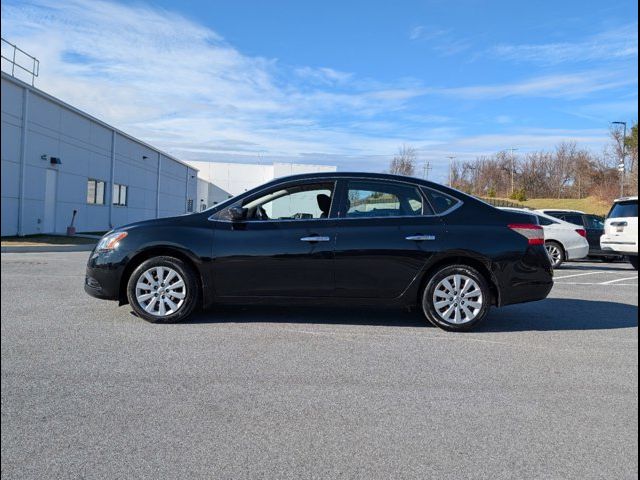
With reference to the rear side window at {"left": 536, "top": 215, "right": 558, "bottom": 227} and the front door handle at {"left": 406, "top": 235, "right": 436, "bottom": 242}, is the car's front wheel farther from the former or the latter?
the front door handle at {"left": 406, "top": 235, "right": 436, "bottom": 242}

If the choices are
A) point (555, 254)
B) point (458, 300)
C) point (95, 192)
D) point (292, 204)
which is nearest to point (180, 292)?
point (292, 204)

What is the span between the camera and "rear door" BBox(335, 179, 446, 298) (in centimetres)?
592

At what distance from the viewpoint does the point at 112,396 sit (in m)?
3.77

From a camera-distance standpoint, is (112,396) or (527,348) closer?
(112,396)

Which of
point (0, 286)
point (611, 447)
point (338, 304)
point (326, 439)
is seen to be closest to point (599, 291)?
point (338, 304)

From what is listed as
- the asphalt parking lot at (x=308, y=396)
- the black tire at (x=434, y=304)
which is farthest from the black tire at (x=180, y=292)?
the black tire at (x=434, y=304)

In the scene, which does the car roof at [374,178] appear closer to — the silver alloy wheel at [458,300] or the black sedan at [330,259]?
the black sedan at [330,259]

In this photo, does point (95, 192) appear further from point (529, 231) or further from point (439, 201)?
point (529, 231)

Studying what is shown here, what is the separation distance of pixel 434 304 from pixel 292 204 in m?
1.90

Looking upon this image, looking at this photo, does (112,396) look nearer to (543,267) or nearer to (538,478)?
(538,478)

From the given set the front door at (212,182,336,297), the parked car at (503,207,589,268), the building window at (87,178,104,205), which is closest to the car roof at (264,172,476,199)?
the front door at (212,182,336,297)

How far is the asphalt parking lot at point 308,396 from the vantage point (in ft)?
9.75

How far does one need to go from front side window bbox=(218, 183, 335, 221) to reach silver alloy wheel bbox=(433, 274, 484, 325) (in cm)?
150

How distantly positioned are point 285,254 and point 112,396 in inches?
99.8
